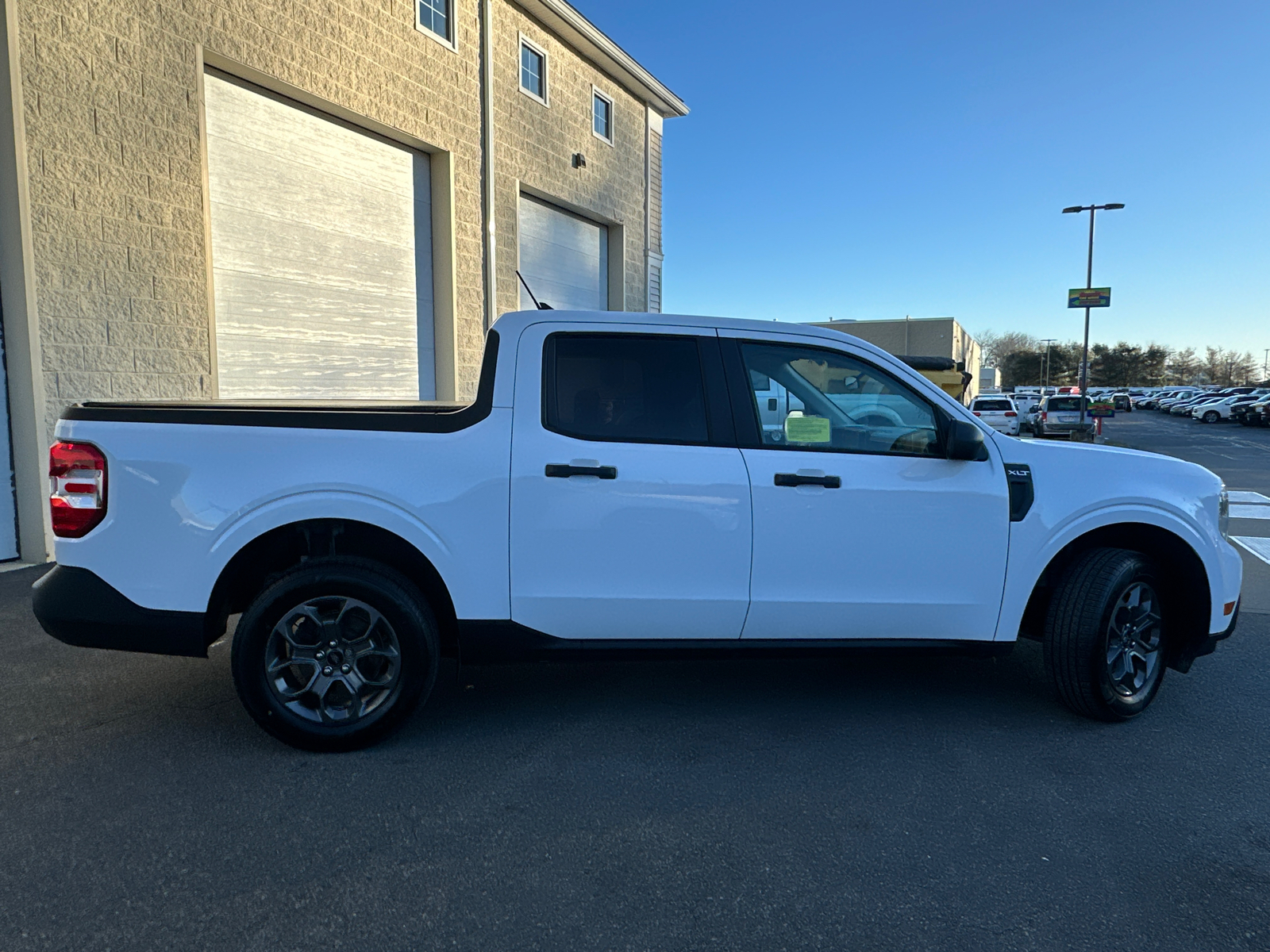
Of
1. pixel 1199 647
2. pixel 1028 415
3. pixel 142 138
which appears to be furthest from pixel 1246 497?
pixel 1028 415

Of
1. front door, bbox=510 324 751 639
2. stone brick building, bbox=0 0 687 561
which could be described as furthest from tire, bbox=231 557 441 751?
stone brick building, bbox=0 0 687 561

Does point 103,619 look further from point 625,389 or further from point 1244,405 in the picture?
point 1244,405

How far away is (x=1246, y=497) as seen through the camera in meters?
12.5

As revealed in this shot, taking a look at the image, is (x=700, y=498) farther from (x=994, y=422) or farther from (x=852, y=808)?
(x=994, y=422)

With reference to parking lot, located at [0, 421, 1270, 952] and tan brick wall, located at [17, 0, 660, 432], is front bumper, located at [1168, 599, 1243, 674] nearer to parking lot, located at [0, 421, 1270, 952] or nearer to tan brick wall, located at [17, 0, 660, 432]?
parking lot, located at [0, 421, 1270, 952]

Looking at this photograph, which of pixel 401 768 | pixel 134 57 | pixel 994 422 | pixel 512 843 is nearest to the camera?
pixel 512 843

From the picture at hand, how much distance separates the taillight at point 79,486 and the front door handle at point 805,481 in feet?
9.09

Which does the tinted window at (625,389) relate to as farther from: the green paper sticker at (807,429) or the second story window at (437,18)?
the second story window at (437,18)

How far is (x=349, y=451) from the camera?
3.61 metres

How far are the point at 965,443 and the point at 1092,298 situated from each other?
30.0 meters

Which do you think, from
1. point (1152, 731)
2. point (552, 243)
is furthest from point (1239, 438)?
point (1152, 731)

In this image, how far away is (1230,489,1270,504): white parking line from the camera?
12.1 metres

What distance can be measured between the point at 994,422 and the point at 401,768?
2836 cm

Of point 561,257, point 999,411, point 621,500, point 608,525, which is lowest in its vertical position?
point 999,411
